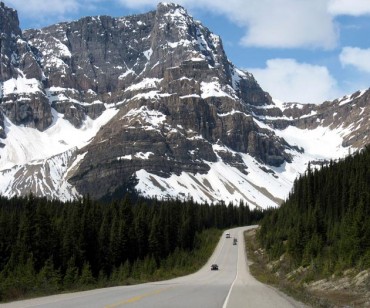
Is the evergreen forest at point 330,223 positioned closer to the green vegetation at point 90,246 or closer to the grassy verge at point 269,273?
the grassy verge at point 269,273

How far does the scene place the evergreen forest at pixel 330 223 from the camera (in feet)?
189

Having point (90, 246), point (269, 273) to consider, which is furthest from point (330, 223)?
point (90, 246)

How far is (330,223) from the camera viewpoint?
311 feet

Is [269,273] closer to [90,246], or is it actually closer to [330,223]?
[330,223]

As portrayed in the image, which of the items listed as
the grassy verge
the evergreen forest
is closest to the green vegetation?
the grassy verge

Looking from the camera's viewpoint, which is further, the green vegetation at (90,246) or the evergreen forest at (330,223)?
the green vegetation at (90,246)

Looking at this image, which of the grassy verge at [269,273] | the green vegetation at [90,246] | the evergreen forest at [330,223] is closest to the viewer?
the grassy verge at [269,273]

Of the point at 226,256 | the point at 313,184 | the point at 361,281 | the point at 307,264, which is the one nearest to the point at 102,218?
the point at 226,256

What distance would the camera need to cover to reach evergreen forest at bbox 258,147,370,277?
57562mm

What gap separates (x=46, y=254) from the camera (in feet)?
246

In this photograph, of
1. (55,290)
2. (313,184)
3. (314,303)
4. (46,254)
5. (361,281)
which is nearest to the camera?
(314,303)

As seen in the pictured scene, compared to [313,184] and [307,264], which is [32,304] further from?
[313,184]

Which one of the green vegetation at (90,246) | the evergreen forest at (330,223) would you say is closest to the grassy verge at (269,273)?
the evergreen forest at (330,223)

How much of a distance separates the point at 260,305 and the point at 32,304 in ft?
33.8
